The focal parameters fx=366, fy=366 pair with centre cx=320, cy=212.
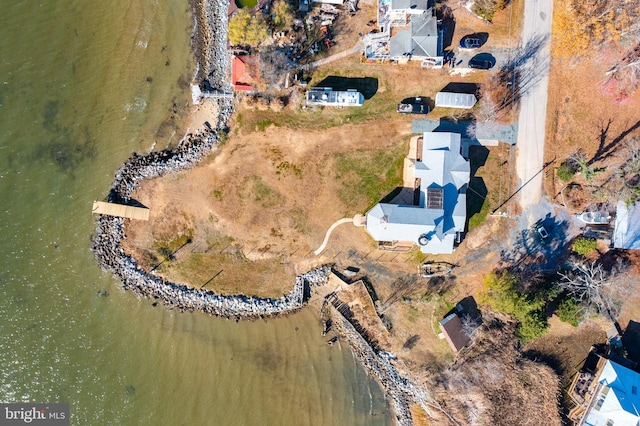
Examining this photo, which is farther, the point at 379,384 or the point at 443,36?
the point at 379,384

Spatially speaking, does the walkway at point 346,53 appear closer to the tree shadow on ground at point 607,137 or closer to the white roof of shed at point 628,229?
the tree shadow on ground at point 607,137

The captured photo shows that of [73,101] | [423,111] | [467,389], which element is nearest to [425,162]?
[423,111]

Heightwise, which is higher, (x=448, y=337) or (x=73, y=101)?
(x=73, y=101)

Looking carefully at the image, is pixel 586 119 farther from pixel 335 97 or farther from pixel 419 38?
pixel 335 97

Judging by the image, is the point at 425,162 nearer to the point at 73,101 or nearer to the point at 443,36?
the point at 443,36

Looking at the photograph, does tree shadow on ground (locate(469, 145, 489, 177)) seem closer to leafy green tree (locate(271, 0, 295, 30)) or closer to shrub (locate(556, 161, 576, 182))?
shrub (locate(556, 161, 576, 182))

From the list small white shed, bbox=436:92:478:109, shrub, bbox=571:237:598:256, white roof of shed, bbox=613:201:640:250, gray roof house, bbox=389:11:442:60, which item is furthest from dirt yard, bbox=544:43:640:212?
gray roof house, bbox=389:11:442:60
